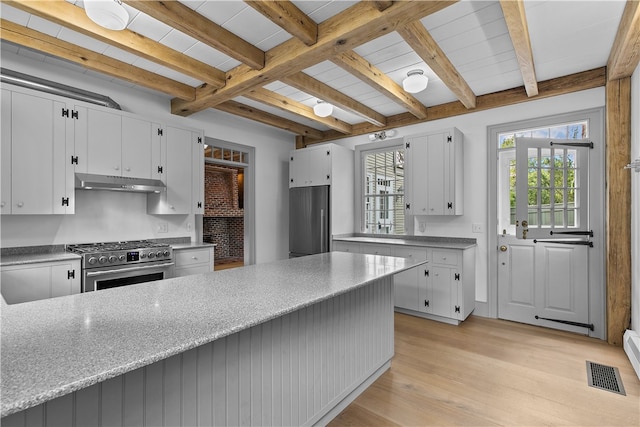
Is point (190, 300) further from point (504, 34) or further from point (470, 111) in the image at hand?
point (470, 111)

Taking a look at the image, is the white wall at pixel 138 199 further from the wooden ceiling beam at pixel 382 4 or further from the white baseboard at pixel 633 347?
the white baseboard at pixel 633 347

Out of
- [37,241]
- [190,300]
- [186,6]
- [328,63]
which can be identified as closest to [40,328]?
[190,300]

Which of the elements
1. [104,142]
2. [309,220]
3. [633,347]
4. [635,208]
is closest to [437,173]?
[635,208]

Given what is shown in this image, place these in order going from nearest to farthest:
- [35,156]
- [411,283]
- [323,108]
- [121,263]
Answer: [35,156] → [121,263] → [323,108] → [411,283]

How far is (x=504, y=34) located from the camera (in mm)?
2521

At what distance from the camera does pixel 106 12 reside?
71.5 inches

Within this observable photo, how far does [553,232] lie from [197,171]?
414 centimetres

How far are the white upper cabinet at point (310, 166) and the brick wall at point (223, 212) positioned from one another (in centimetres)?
356

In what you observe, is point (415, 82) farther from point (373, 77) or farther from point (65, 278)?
point (65, 278)

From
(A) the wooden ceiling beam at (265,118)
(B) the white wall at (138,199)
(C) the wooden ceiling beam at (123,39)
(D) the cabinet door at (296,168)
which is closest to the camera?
(C) the wooden ceiling beam at (123,39)

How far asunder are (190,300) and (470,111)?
3995 mm

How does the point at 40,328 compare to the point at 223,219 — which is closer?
the point at 40,328

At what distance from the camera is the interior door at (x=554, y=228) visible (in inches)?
130

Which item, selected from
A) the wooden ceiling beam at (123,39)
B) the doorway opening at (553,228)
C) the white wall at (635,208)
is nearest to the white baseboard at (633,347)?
the white wall at (635,208)
